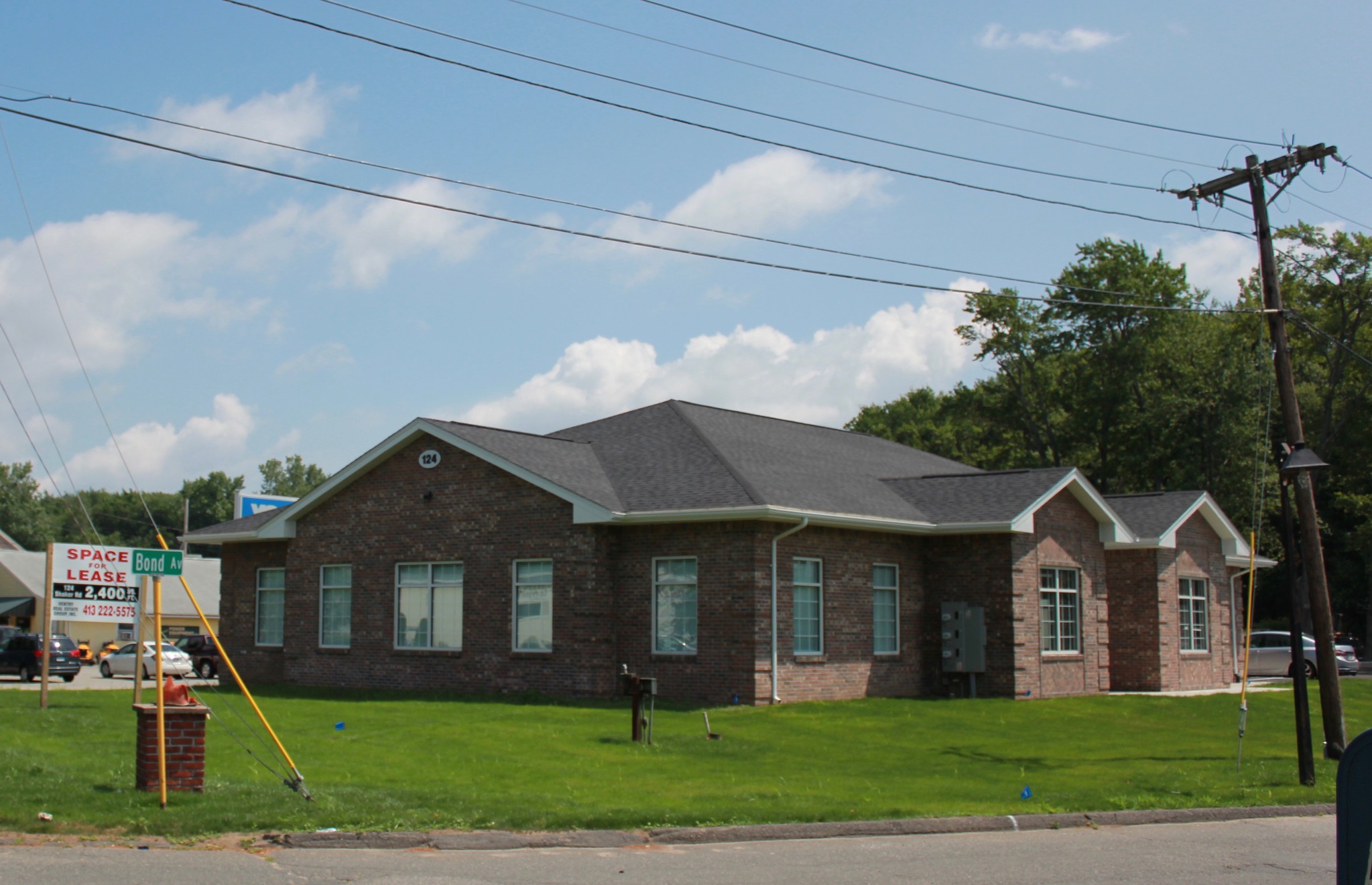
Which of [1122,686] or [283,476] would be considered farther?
[283,476]

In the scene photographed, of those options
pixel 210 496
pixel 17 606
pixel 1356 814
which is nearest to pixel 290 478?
pixel 210 496

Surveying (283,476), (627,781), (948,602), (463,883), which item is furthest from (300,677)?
(283,476)

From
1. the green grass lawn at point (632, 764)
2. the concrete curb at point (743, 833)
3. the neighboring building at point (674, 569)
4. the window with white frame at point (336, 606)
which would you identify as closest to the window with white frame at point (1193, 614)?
the neighboring building at point (674, 569)

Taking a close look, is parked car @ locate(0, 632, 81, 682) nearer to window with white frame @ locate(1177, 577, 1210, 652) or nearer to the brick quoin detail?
the brick quoin detail

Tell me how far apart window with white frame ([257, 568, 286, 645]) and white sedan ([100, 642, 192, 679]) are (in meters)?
8.73

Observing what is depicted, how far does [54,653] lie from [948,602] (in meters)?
28.3

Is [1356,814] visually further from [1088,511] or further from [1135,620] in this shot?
[1135,620]

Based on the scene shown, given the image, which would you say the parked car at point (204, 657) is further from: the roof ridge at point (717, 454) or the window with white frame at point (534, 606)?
the roof ridge at point (717, 454)

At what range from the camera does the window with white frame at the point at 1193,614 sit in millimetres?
32281

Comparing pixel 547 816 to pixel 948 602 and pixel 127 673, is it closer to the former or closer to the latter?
pixel 948 602

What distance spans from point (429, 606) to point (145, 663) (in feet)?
Answer: 62.0

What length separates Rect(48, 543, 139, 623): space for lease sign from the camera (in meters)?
21.2

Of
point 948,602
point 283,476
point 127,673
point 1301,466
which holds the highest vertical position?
point 283,476

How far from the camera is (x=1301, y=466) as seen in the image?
1669 cm
